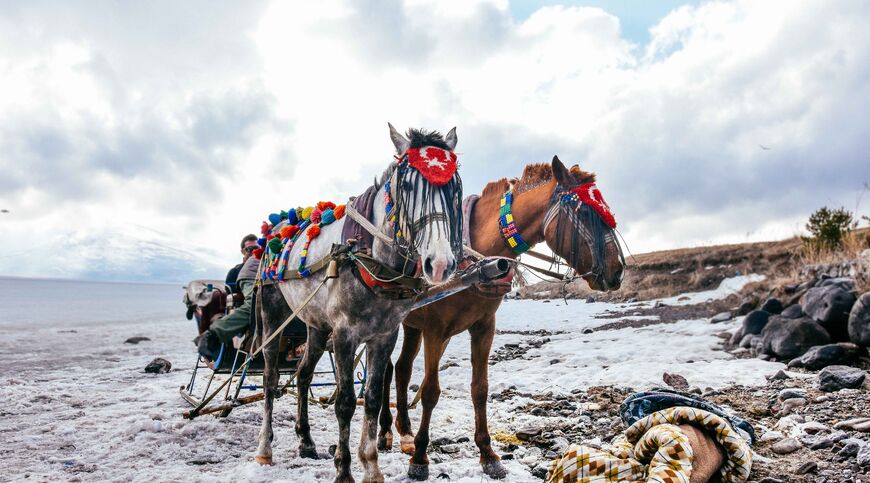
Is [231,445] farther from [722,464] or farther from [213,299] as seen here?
[722,464]

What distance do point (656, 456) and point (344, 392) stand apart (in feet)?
7.61

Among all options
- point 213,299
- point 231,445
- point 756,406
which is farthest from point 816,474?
point 213,299

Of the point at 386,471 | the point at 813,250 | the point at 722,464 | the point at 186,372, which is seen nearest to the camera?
the point at 722,464

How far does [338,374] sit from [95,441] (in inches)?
149

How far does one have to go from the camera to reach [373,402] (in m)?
4.11

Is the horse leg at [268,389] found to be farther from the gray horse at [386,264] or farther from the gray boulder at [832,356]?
the gray boulder at [832,356]

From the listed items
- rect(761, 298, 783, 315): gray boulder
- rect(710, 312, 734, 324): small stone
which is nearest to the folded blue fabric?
rect(761, 298, 783, 315): gray boulder

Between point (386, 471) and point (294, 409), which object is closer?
point (386, 471)

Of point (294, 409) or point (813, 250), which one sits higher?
point (813, 250)

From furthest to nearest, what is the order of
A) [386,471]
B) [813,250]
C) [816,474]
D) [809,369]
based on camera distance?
[813,250], [809,369], [386,471], [816,474]

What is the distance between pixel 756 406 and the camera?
238 inches

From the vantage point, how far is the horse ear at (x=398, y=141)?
382cm

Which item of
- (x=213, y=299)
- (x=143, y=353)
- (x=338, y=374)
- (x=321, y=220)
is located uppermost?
(x=321, y=220)

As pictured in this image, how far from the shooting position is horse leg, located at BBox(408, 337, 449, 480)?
4.59m
